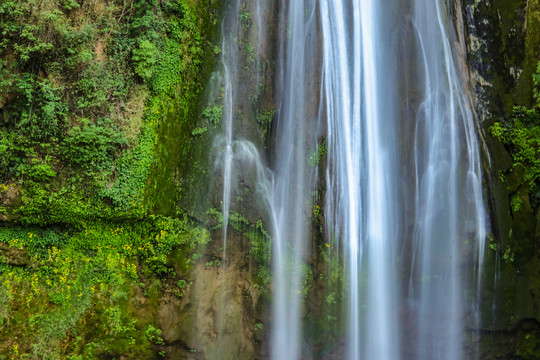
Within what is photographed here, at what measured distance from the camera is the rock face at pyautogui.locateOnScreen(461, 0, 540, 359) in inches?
328

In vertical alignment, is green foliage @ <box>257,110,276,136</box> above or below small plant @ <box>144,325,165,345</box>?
above

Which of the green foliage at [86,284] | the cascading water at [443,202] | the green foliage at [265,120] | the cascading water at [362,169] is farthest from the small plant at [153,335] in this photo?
the cascading water at [443,202]

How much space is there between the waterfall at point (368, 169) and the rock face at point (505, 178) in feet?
1.10

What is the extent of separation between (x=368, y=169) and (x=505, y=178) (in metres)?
2.90

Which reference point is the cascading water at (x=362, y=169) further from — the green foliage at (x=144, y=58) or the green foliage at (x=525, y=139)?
the green foliage at (x=144, y=58)

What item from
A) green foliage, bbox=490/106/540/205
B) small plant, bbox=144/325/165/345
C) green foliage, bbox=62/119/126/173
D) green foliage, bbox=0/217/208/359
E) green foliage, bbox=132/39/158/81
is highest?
green foliage, bbox=132/39/158/81

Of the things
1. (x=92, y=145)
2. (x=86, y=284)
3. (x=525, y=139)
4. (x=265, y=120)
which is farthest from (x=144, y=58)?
(x=525, y=139)

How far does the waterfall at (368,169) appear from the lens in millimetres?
8062

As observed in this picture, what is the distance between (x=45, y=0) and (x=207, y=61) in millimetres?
2847

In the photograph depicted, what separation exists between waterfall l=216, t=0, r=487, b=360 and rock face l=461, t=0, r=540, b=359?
1.10 feet

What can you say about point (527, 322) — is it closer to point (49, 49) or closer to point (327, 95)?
point (327, 95)

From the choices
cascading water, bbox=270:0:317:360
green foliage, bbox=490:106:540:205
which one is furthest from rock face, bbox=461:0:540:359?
cascading water, bbox=270:0:317:360

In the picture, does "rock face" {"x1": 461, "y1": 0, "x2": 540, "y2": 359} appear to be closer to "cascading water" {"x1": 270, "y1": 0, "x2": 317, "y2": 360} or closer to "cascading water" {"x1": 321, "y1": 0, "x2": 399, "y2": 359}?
"cascading water" {"x1": 321, "y1": 0, "x2": 399, "y2": 359}

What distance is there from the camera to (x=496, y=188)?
8500 mm
